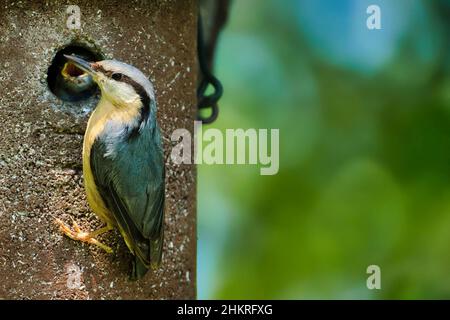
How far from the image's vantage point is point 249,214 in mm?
6633

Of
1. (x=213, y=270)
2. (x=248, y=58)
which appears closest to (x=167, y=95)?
(x=213, y=270)

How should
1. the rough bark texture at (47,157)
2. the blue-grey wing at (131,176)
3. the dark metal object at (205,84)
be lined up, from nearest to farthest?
the blue-grey wing at (131,176), the rough bark texture at (47,157), the dark metal object at (205,84)

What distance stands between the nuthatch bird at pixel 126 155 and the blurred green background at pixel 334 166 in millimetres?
1672

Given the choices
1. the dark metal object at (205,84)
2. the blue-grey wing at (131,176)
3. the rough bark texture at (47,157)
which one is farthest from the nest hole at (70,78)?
Result: the dark metal object at (205,84)

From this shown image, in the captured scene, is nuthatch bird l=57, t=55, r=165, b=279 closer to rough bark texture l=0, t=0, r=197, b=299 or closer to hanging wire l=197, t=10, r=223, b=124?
rough bark texture l=0, t=0, r=197, b=299

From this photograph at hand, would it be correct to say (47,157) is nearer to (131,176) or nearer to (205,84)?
(131,176)

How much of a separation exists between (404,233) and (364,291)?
467 millimetres

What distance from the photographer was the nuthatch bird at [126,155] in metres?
4.47

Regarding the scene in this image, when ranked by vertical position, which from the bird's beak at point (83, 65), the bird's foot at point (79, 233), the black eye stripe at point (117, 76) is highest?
the bird's beak at point (83, 65)

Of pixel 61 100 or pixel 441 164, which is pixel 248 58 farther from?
pixel 61 100

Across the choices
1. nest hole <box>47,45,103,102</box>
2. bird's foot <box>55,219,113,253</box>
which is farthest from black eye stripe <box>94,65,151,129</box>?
bird's foot <box>55,219,113,253</box>

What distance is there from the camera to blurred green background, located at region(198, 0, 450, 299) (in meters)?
6.23

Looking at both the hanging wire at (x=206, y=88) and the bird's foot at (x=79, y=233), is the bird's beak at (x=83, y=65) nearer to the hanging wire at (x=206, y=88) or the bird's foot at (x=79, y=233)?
the bird's foot at (x=79, y=233)

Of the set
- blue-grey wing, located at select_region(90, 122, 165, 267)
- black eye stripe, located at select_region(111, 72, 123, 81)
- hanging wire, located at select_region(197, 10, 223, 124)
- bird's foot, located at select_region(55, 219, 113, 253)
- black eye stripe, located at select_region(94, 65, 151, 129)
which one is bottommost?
bird's foot, located at select_region(55, 219, 113, 253)
